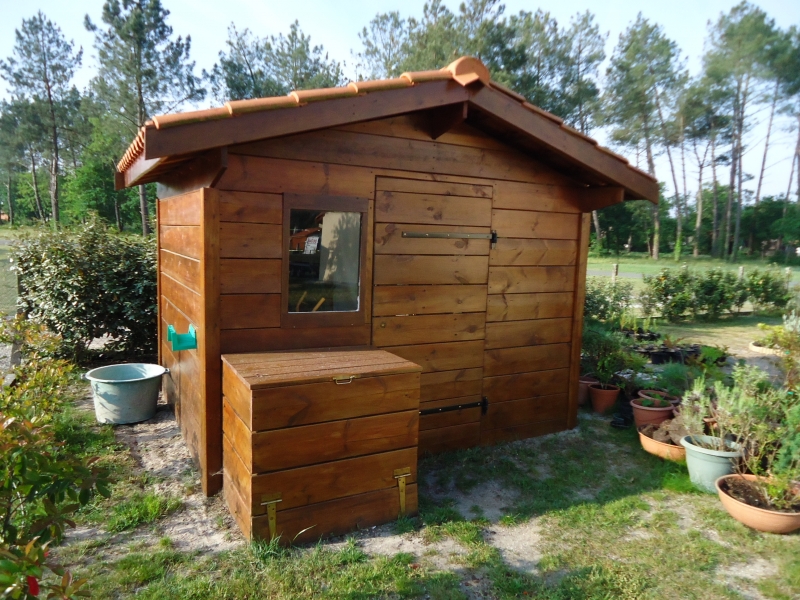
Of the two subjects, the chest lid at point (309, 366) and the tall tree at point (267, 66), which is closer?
the chest lid at point (309, 366)

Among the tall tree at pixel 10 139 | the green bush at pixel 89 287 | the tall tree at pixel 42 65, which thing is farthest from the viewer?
the tall tree at pixel 10 139

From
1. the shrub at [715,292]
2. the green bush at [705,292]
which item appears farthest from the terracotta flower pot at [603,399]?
the shrub at [715,292]

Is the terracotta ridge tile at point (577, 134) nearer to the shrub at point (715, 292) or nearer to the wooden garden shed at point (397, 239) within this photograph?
the wooden garden shed at point (397, 239)

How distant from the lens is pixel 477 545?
3143 mm

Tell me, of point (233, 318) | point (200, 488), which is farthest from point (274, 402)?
point (200, 488)

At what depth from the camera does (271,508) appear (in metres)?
2.99

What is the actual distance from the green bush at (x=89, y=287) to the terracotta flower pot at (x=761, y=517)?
6.18 meters

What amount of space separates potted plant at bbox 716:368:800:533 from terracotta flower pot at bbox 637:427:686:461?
50cm

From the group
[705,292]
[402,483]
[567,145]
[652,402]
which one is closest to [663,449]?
[652,402]

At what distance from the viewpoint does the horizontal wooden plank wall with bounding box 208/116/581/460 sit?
3541 mm

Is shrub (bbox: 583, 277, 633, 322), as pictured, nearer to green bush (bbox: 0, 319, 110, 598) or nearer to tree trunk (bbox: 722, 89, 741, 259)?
green bush (bbox: 0, 319, 110, 598)

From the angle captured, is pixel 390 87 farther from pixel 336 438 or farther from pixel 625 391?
pixel 625 391

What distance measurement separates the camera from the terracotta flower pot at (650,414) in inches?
194

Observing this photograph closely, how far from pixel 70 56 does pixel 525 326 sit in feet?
110
